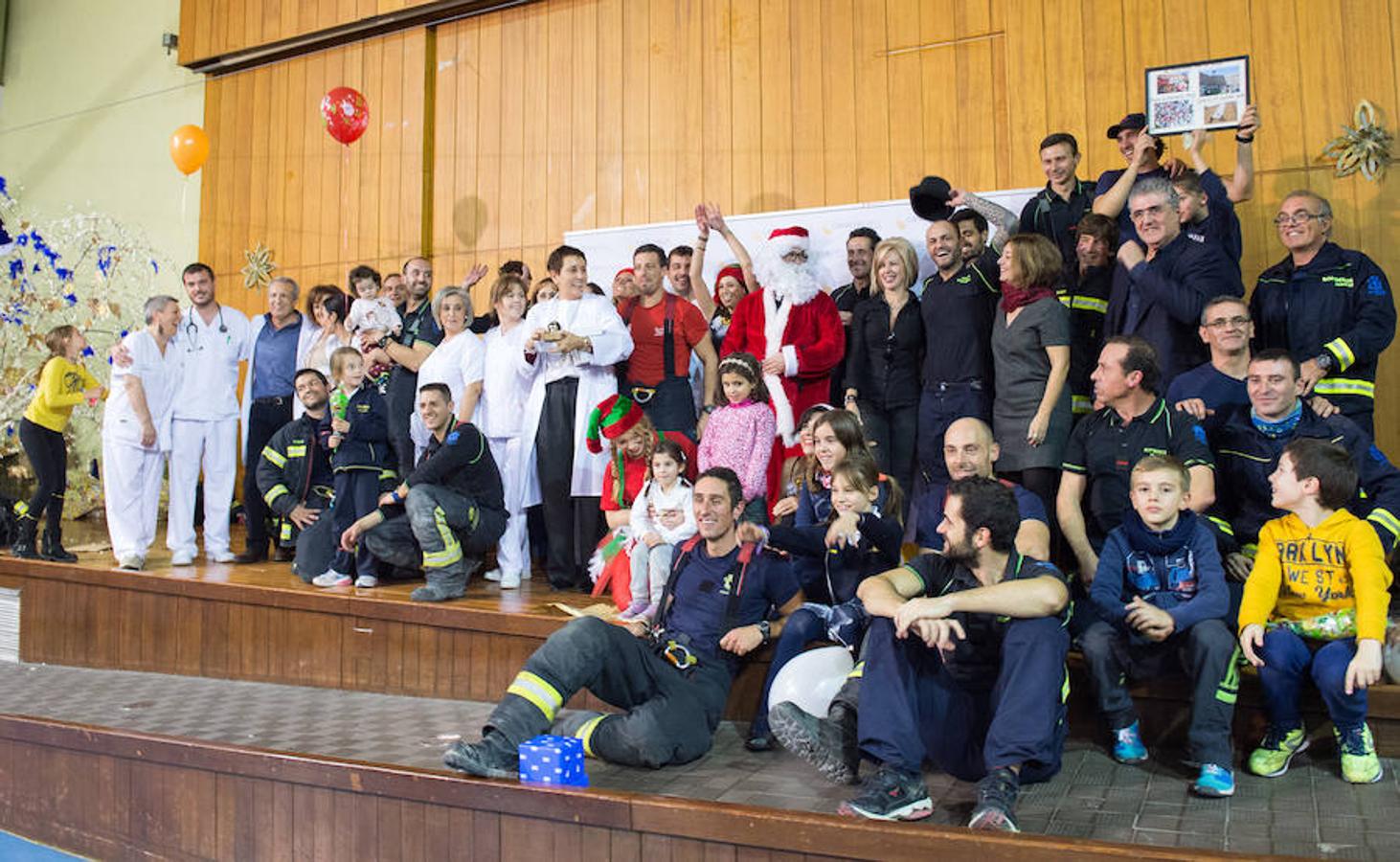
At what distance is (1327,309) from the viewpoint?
4293 mm

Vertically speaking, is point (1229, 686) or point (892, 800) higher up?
point (1229, 686)

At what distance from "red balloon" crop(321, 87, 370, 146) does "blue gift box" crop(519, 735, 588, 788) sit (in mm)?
6077

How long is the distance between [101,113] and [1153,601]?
10.2 m

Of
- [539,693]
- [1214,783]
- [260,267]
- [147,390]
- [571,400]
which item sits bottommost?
[1214,783]

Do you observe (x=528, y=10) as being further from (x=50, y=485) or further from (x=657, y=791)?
(x=657, y=791)

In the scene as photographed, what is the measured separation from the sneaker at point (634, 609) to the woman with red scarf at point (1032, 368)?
1442 millimetres

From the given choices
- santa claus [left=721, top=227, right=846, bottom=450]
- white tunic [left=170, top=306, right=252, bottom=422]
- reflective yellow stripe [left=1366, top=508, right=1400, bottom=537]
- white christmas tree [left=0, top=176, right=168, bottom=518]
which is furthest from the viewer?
white christmas tree [left=0, top=176, right=168, bottom=518]

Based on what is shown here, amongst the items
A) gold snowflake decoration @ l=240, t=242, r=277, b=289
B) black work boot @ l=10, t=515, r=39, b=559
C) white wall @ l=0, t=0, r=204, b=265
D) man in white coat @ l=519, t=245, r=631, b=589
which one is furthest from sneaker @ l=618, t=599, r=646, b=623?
white wall @ l=0, t=0, r=204, b=265

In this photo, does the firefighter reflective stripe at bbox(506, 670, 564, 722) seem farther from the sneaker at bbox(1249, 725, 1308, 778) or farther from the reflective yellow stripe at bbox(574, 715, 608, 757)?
the sneaker at bbox(1249, 725, 1308, 778)

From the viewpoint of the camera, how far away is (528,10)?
8.32m

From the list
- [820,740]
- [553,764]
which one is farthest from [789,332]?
[553,764]

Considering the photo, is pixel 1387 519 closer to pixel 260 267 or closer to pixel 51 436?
pixel 51 436

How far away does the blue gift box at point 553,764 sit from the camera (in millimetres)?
3100

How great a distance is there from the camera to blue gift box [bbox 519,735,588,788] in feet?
10.2
